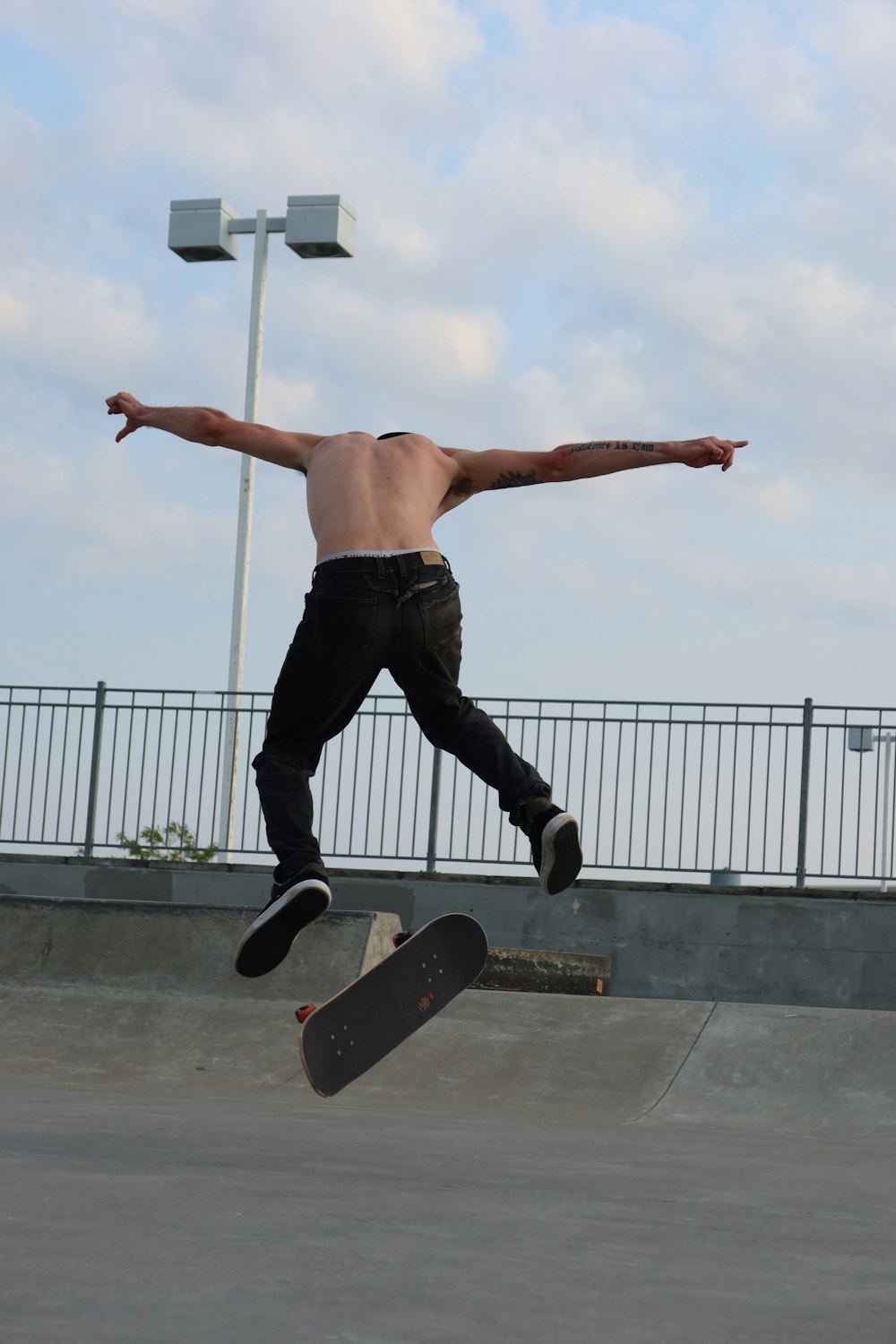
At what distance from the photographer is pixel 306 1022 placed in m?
5.00

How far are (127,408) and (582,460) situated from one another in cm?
170

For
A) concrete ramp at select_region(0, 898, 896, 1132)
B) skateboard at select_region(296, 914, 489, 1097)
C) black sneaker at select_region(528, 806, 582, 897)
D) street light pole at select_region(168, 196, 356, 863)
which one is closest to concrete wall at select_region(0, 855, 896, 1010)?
concrete ramp at select_region(0, 898, 896, 1132)

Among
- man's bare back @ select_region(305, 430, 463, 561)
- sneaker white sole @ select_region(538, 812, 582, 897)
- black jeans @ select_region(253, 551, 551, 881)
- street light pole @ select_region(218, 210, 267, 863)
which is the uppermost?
street light pole @ select_region(218, 210, 267, 863)

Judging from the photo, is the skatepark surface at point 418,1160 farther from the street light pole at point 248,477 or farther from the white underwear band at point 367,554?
the street light pole at point 248,477

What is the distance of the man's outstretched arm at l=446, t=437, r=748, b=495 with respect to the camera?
4.78 metres

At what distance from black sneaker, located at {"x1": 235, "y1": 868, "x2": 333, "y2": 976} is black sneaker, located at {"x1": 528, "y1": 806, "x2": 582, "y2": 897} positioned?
71cm

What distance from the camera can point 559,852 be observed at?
15.2ft

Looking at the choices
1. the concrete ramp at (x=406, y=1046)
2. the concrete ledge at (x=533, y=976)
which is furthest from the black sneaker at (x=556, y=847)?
the concrete ledge at (x=533, y=976)

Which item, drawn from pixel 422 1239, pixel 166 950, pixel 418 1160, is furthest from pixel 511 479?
pixel 166 950

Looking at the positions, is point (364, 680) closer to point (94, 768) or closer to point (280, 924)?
point (280, 924)

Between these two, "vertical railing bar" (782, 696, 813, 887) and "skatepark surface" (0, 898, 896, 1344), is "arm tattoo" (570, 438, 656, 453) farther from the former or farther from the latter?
"vertical railing bar" (782, 696, 813, 887)

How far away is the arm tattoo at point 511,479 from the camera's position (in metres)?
4.90

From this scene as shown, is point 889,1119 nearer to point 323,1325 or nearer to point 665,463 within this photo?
point 665,463

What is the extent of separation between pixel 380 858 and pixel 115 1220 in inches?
391
